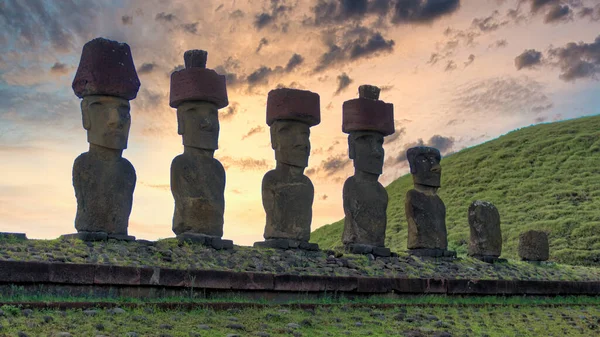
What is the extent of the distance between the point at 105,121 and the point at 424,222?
23.6 ft

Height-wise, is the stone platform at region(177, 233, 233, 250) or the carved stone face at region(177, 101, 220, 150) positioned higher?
the carved stone face at region(177, 101, 220, 150)

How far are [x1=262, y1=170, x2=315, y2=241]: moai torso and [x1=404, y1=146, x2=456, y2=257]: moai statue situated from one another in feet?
9.95

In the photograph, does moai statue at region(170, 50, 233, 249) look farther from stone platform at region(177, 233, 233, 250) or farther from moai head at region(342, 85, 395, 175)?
moai head at region(342, 85, 395, 175)

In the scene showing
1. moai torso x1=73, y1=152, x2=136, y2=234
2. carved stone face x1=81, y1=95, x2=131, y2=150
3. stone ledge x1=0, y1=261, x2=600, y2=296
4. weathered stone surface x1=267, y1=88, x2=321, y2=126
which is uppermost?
weathered stone surface x1=267, y1=88, x2=321, y2=126

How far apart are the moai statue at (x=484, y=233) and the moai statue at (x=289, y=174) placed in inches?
204

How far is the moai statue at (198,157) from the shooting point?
12.8 m

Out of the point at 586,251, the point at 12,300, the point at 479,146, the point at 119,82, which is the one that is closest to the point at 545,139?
the point at 479,146

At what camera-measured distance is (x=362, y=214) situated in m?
15.1

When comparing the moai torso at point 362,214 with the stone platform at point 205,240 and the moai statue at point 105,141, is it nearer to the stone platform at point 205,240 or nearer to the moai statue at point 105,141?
the stone platform at point 205,240

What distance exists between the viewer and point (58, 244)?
10.9 meters

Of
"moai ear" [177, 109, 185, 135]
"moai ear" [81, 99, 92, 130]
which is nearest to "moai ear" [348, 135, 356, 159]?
"moai ear" [177, 109, 185, 135]

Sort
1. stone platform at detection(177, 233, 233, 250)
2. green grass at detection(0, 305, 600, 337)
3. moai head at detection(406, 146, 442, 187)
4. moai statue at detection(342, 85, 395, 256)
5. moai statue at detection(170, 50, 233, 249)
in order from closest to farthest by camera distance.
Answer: green grass at detection(0, 305, 600, 337) < stone platform at detection(177, 233, 233, 250) < moai statue at detection(170, 50, 233, 249) < moai statue at detection(342, 85, 395, 256) < moai head at detection(406, 146, 442, 187)

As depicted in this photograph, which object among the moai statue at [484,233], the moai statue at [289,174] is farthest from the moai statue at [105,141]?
the moai statue at [484,233]

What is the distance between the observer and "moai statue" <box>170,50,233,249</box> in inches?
504
